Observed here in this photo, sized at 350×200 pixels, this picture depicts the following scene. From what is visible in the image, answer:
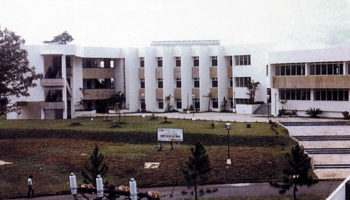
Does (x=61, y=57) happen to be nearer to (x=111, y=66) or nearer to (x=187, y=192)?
(x=111, y=66)

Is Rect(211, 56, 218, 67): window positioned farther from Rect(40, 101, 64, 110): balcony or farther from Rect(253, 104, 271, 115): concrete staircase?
Rect(40, 101, 64, 110): balcony

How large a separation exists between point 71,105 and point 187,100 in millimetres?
12341

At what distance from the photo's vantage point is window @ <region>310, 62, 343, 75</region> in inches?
1432

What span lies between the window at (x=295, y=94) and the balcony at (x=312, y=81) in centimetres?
76

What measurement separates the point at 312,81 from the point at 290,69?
8.85 ft

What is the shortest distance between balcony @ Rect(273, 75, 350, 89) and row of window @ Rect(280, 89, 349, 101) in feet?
2.30

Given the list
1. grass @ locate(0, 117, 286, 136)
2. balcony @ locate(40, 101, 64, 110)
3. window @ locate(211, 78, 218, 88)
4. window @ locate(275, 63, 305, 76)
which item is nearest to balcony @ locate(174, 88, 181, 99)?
window @ locate(211, 78, 218, 88)

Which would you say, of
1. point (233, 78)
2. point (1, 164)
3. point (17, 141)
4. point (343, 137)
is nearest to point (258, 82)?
point (233, 78)

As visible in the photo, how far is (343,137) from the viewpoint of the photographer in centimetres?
2914

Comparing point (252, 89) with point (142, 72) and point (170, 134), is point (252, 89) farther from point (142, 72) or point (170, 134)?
point (170, 134)

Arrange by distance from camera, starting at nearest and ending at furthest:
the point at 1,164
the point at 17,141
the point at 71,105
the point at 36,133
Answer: the point at 1,164, the point at 17,141, the point at 36,133, the point at 71,105

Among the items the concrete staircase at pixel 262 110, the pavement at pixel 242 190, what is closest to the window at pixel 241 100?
the concrete staircase at pixel 262 110

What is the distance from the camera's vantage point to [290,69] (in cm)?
3962

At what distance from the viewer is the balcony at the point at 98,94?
48.7 meters
